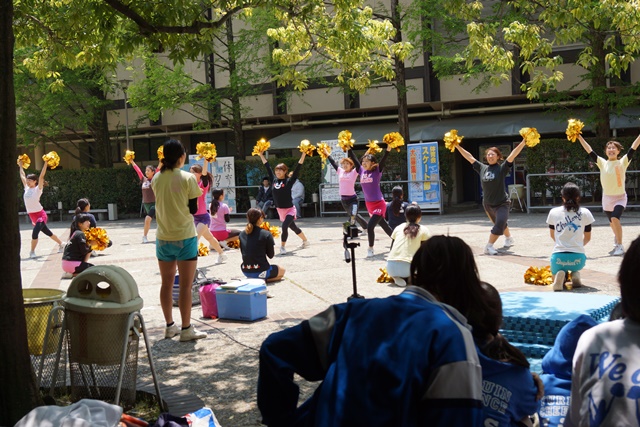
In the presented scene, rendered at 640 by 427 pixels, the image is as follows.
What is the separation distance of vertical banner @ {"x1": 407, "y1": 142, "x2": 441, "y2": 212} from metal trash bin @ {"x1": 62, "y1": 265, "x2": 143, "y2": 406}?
57.9 ft

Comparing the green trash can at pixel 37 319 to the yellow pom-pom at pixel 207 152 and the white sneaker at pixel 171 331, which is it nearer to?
the white sneaker at pixel 171 331

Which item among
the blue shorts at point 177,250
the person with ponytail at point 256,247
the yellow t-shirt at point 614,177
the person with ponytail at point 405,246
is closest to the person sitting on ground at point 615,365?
the blue shorts at point 177,250

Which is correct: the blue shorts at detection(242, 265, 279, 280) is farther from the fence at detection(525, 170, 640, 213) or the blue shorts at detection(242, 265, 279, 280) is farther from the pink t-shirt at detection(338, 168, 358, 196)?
the fence at detection(525, 170, 640, 213)

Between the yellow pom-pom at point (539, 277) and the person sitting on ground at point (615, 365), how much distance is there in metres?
6.82

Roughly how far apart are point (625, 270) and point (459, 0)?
7.11m

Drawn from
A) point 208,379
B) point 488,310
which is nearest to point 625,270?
point 488,310

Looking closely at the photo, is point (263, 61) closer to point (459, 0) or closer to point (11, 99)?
point (459, 0)

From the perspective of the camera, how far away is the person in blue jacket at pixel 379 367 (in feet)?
6.75

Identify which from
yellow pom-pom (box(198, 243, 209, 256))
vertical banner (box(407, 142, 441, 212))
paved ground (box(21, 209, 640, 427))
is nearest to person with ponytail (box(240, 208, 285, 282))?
paved ground (box(21, 209, 640, 427))

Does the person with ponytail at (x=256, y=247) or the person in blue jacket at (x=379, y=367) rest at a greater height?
the person in blue jacket at (x=379, y=367)

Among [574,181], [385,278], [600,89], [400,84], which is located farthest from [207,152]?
[600,89]

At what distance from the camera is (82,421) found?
329 cm

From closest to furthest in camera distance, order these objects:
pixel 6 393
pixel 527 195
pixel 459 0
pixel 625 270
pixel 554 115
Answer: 1. pixel 625 270
2. pixel 6 393
3. pixel 459 0
4. pixel 527 195
5. pixel 554 115

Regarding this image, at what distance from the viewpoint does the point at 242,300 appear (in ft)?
26.0
